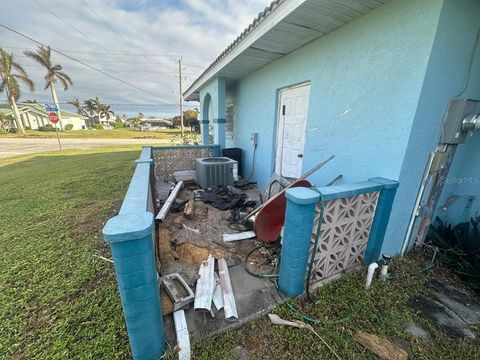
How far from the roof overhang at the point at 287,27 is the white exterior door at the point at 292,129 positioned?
786 millimetres

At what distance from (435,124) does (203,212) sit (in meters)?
3.48

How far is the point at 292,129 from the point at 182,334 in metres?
3.77

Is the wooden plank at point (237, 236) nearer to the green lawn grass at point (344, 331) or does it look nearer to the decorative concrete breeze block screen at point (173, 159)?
the green lawn grass at point (344, 331)

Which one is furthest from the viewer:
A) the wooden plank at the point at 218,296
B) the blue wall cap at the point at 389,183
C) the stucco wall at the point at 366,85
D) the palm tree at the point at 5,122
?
the palm tree at the point at 5,122

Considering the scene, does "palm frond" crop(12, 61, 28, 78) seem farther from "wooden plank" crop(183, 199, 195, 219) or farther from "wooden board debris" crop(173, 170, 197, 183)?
"wooden plank" crop(183, 199, 195, 219)

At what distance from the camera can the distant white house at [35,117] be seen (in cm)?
3900

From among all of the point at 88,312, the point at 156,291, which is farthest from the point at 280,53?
the point at 88,312

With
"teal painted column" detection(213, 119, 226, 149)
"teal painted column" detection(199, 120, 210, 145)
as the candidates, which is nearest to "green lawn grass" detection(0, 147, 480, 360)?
"teal painted column" detection(213, 119, 226, 149)

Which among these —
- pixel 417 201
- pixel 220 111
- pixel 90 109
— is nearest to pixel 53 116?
pixel 220 111

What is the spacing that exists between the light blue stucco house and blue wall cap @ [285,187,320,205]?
1212 mm

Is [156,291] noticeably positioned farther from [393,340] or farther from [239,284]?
[393,340]

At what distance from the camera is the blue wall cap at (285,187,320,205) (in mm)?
1745

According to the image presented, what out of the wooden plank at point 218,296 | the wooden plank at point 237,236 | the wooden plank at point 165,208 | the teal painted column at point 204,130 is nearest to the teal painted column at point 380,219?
the wooden plank at point 237,236

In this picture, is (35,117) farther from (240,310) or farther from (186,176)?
(240,310)
